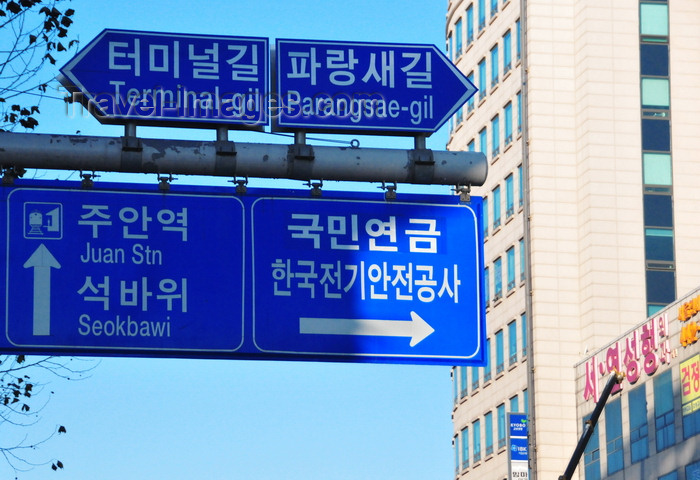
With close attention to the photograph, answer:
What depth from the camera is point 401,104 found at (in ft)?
35.9

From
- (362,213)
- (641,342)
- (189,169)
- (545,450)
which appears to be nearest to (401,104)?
(362,213)

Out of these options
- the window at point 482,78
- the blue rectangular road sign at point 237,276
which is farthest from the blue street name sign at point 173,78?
the window at point 482,78

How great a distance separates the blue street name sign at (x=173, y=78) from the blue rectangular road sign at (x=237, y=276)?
1.87ft

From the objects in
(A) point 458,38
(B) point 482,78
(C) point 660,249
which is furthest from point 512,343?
(A) point 458,38

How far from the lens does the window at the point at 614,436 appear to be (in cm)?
5944

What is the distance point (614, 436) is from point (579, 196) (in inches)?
563

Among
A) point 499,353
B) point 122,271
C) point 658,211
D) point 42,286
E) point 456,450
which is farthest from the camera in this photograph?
point 456,450

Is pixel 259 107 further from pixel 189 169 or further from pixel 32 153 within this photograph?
pixel 32 153

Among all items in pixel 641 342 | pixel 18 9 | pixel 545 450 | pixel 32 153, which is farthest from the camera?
pixel 545 450

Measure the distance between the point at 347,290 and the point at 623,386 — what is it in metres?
50.1

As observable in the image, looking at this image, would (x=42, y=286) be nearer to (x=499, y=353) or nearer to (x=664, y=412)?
(x=664, y=412)

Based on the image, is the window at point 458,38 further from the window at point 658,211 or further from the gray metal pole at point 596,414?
the gray metal pole at point 596,414

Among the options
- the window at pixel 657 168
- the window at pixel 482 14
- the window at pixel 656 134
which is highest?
the window at pixel 482 14

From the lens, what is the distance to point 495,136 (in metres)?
76.3
